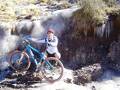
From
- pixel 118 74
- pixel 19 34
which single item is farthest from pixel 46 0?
pixel 118 74

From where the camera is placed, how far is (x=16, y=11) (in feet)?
A: 41.9

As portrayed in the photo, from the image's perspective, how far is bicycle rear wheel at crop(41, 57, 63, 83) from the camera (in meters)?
10.3

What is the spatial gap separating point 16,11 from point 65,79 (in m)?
3.53

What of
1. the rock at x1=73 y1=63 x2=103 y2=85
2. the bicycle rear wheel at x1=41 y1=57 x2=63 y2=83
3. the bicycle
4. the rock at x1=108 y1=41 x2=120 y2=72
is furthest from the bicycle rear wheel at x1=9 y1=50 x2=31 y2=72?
the rock at x1=108 y1=41 x2=120 y2=72

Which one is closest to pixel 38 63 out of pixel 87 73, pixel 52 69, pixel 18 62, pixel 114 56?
pixel 52 69

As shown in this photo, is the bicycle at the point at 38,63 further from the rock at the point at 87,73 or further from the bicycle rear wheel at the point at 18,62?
the rock at the point at 87,73

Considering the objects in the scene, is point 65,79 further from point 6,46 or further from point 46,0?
point 46,0

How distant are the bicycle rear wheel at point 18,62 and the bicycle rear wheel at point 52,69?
571 millimetres

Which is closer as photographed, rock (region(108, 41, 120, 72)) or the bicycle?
the bicycle

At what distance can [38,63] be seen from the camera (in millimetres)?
10500

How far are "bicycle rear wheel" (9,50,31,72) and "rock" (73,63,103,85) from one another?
1534 mm

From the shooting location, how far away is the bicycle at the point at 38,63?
10.4m

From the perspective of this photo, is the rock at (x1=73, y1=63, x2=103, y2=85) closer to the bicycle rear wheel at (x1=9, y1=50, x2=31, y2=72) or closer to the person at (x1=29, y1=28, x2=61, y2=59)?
the person at (x1=29, y1=28, x2=61, y2=59)

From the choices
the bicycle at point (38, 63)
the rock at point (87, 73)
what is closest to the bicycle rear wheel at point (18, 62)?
the bicycle at point (38, 63)
